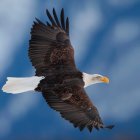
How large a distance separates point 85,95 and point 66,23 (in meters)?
1.72

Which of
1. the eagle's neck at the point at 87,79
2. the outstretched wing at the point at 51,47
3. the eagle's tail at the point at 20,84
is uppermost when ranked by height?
the outstretched wing at the point at 51,47

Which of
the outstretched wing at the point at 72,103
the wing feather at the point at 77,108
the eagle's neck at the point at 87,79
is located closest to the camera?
the wing feather at the point at 77,108

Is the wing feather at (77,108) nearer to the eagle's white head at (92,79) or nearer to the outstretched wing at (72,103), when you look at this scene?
the outstretched wing at (72,103)

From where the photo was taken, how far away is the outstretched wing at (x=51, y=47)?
34.7 ft

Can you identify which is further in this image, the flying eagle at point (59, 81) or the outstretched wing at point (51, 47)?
the outstretched wing at point (51, 47)

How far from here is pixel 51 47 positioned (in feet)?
35.8

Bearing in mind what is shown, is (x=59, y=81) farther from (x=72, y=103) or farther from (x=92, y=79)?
(x=92, y=79)

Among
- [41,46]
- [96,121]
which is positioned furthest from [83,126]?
[41,46]

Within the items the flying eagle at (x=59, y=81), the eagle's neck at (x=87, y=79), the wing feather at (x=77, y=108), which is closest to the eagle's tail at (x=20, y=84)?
the flying eagle at (x=59, y=81)

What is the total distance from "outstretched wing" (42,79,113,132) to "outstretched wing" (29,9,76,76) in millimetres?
484

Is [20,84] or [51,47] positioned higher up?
[51,47]

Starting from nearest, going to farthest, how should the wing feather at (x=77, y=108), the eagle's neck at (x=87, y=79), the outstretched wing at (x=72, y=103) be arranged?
the wing feather at (x=77, y=108) → the outstretched wing at (x=72, y=103) → the eagle's neck at (x=87, y=79)

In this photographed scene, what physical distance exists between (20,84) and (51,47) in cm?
121

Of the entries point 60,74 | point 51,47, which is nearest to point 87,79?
point 60,74
